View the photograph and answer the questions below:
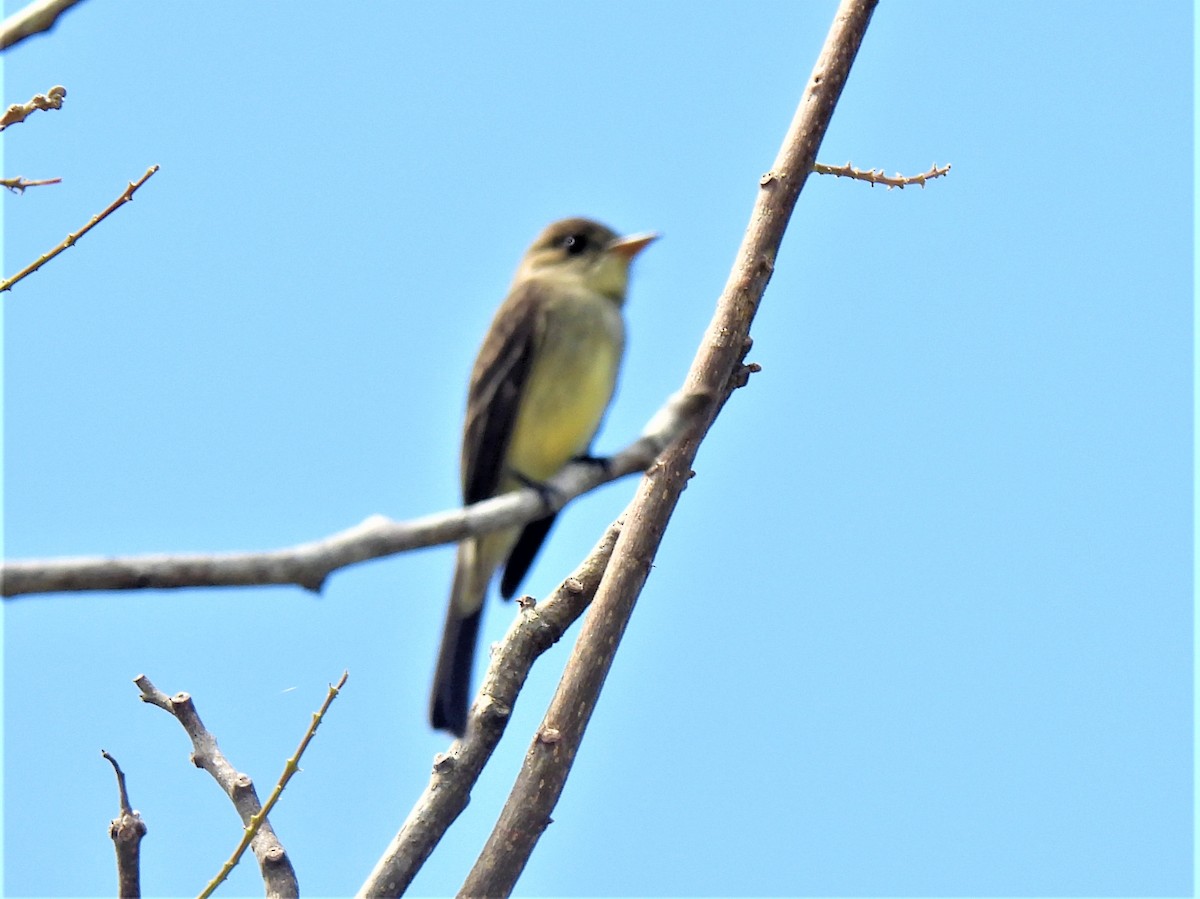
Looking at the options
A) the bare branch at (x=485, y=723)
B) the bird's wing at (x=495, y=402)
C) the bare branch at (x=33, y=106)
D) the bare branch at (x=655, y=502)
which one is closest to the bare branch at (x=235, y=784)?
the bare branch at (x=485, y=723)

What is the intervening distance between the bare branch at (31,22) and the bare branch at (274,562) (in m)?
1.10

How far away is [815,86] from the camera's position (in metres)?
5.68

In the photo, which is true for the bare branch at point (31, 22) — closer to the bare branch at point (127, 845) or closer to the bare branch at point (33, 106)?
the bare branch at point (33, 106)

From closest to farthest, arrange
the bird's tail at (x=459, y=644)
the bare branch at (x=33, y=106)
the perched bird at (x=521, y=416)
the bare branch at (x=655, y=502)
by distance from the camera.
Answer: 1. the bare branch at (x=33, y=106)
2. the bare branch at (x=655, y=502)
3. the bird's tail at (x=459, y=644)
4. the perched bird at (x=521, y=416)

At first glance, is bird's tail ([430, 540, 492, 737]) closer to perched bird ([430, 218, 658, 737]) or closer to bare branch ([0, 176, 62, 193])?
perched bird ([430, 218, 658, 737])

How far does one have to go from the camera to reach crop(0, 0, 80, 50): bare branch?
2.83m

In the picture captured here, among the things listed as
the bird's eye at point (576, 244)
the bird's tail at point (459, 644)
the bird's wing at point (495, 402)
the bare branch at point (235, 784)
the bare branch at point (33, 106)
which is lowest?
the bare branch at point (235, 784)

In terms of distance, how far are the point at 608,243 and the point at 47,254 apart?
8.83 feet

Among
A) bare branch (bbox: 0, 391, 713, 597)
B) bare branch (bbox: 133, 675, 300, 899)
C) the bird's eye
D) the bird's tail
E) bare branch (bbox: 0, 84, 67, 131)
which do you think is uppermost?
bare branch (bbox: 0, 84, 67, 131)

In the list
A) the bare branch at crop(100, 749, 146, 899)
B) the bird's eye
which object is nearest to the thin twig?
the bare branch at crop(100, 749, 146, 899)

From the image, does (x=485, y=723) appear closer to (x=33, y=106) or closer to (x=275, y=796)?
(x=275, y=796)

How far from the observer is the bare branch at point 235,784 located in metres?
4.86

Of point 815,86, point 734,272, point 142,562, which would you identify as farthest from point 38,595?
point 815,86

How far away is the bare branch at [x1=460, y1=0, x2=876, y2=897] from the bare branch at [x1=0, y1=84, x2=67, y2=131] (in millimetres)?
2192
